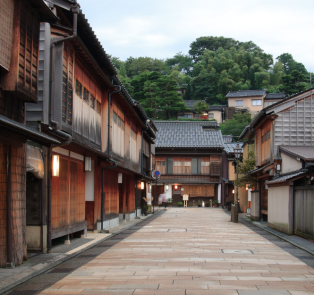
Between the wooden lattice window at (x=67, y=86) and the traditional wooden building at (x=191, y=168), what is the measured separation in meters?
42.7

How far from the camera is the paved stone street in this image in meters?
8.53

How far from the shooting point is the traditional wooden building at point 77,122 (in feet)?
42.3

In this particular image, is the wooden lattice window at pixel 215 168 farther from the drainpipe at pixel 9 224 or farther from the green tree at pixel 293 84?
the drainpipe at pixel 9 224

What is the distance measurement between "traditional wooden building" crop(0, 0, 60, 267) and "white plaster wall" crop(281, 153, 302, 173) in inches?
579

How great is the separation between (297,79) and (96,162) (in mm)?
59907

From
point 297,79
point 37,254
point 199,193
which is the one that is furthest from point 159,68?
point 37,254

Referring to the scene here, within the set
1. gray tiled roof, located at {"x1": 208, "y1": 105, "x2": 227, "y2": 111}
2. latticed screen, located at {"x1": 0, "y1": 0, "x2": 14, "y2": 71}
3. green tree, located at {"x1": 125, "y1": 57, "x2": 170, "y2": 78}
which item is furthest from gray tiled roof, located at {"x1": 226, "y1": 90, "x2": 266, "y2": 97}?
latticed screen, located at {"x1": 0, "y1": 0, "x2": 14, "y2": 71}

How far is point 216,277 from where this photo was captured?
380 inches

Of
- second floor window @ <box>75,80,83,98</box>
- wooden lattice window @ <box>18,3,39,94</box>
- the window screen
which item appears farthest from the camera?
the window screen

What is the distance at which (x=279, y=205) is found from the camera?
21766 mm

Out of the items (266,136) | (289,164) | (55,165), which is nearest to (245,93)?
(266,136)

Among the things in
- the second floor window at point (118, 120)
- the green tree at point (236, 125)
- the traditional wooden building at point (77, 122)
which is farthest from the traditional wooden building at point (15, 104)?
the green tree at point (236, 125)

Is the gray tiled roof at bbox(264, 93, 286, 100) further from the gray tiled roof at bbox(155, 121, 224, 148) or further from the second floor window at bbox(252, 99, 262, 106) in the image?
the gray tiled roof at bbox(155, 121, 224, 148)

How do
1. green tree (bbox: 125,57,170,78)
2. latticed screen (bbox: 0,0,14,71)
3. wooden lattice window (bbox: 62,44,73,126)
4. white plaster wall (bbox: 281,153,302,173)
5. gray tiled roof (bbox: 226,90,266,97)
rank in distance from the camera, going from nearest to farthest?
latticed screen (bbox: 0,0,14,71), wooden lattice window (bbox: 62,44,73,126), white plaster wall (bbox: 281,153,302,173), gray tiled roof (bbox: 226,90,266,97), green tree (bbox: 125,57,170,78)
